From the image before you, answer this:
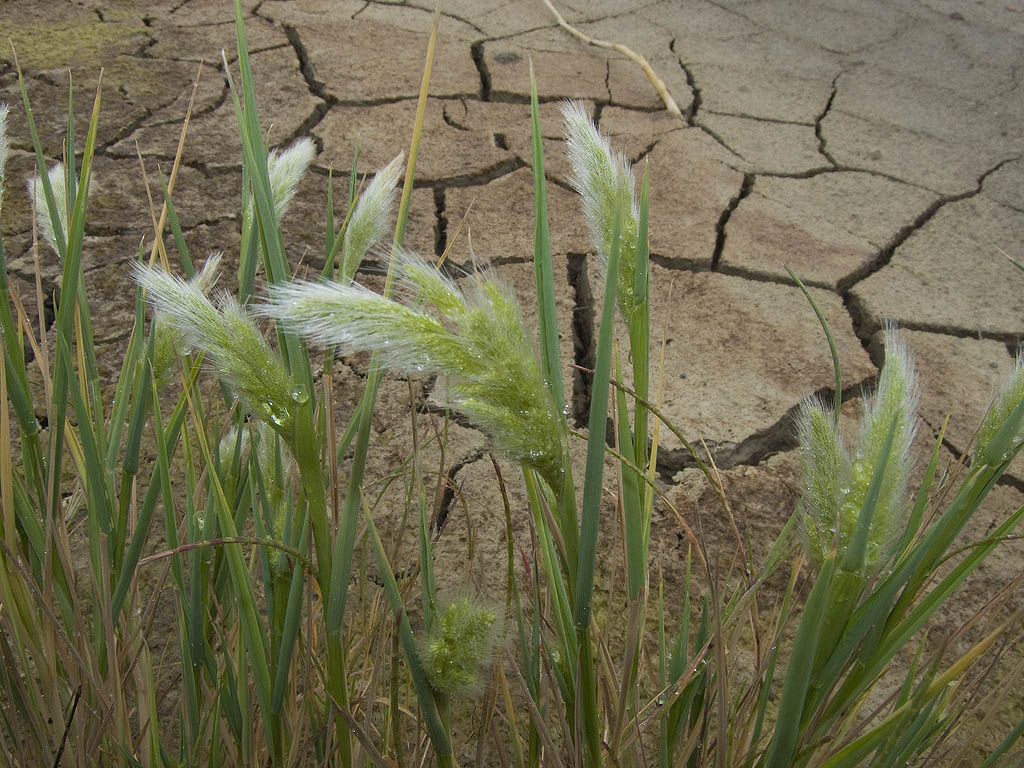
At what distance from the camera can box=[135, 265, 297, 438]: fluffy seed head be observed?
527 mm

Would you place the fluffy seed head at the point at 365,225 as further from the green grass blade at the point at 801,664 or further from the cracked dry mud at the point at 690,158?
the cracked dry mud at the point at 690,158

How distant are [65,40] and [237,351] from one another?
2.50 meters

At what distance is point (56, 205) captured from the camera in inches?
30.3

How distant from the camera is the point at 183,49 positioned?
2615 millimetres

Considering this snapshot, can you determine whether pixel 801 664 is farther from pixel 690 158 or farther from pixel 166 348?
pixel 690 158

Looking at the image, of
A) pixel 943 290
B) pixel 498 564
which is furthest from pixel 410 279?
pixel 943 290

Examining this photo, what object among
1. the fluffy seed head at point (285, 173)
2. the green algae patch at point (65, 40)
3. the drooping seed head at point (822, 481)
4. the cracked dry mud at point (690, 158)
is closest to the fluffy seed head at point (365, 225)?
the fluffy seed head at point (285, 173)

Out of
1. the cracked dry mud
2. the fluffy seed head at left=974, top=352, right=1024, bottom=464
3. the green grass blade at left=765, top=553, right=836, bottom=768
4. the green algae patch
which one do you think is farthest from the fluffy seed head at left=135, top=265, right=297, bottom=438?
the green algae patch

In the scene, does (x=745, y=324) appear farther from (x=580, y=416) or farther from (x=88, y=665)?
(x=88, y=665)

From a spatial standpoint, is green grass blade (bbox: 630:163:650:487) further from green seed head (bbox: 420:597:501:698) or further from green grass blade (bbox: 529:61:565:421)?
green seed head (bbox: 420:597:501:698)

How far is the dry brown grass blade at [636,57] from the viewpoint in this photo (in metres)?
2.54

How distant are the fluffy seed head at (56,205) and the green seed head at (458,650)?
1.39ft

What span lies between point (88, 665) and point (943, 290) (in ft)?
5.91

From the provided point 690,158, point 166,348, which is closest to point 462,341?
point 166,348
